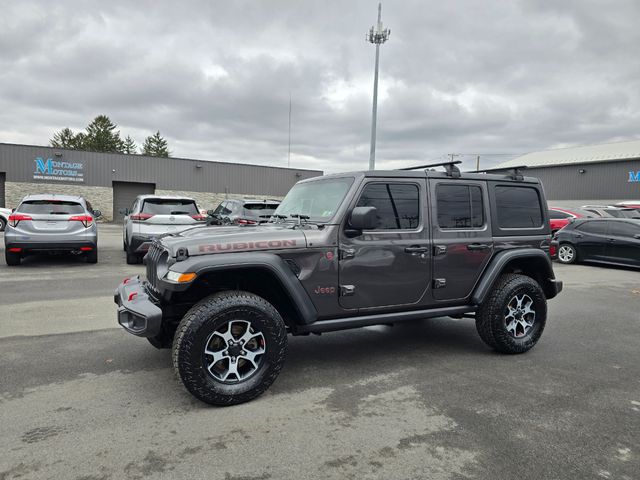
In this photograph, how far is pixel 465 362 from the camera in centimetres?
429

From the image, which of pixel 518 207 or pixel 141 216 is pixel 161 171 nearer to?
pixel 141 216

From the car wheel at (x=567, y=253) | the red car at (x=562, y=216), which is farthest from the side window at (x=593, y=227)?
the red car at (x=562, y=216)

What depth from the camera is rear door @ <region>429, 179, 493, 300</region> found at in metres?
4.19

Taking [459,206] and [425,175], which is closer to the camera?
[425,175]

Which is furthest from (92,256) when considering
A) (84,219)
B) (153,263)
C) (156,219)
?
(153,263)

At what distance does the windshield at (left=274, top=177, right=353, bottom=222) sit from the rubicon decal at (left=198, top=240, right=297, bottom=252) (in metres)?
0.50

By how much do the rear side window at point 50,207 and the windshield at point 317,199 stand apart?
7.14 metres

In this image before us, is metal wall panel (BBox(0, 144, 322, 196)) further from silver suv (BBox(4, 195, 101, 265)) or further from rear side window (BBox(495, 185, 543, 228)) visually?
rear side window (BBox(495, 185, 543, 228))

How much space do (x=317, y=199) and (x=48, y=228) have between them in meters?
7.79

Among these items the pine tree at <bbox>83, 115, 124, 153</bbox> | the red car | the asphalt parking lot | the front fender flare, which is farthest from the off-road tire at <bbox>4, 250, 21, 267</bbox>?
the pine tree at <bbox>83, 115, 124, 153</bbox>

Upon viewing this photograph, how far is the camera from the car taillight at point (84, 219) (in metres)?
9.63

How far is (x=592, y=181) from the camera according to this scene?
32781mm

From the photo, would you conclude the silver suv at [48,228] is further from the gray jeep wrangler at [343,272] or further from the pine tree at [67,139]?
the pine tree at [67,139]

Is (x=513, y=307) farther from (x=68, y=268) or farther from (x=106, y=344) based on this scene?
(x=68, y=268)
